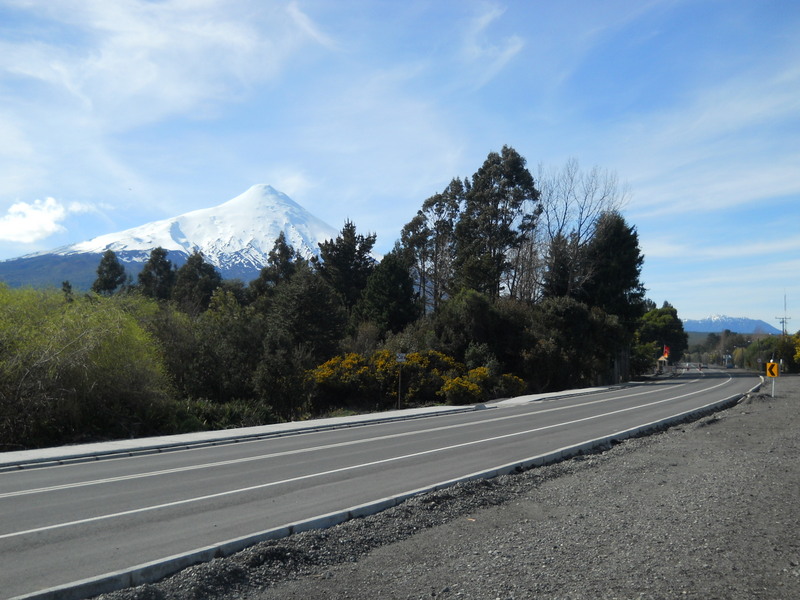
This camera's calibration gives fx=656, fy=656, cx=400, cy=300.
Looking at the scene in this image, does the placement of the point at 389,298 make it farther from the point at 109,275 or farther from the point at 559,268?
the point at 109,275

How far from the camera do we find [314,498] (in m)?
9.70

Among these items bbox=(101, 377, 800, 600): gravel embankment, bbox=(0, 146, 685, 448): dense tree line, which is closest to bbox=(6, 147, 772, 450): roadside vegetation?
bbox=(0, 146, 685, 448): dense tree line

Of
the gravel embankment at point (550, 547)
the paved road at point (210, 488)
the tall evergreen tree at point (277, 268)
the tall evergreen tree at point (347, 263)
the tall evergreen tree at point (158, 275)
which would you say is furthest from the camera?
the tall evergreen tree at point (158, 275)

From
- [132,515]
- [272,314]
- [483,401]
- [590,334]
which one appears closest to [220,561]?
[132,515]

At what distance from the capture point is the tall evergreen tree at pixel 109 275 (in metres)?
66.7

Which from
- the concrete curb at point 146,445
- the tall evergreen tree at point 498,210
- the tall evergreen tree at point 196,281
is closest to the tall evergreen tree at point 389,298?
the tall evergreen tree at point 498,210

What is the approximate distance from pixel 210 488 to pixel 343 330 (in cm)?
3359

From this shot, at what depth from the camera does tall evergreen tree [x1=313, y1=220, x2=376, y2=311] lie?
2411 inches

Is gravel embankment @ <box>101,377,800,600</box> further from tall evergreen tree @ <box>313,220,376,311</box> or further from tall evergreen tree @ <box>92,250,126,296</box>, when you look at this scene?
tall evergreen tree @ <box>92,250,126,296</box>

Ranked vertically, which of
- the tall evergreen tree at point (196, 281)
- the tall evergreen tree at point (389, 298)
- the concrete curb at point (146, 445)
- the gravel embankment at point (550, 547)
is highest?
the tall evergreen tree at point (196, 281)

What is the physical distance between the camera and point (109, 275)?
67.7 m

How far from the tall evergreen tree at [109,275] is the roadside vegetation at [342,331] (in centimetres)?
18

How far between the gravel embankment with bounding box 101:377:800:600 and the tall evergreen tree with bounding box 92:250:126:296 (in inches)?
2520

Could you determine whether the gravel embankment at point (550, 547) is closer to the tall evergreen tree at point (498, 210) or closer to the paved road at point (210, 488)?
the paved road at point (210, 488)
